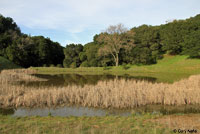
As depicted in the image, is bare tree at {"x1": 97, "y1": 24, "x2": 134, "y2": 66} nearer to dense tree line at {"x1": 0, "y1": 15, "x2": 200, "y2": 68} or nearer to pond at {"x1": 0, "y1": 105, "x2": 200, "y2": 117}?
dense tree line at {"x1": 0, "y1": 15, "x2": 200, "y2": 68}

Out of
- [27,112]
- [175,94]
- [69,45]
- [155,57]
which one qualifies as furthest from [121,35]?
[27,112]

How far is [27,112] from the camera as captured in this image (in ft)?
33.7

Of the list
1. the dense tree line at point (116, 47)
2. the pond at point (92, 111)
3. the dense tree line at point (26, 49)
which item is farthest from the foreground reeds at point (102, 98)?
the dense tree line at point (26, 49)

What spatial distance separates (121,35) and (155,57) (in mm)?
13040

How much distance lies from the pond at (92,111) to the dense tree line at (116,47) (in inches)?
1532

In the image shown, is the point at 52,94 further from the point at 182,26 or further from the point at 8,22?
the point at 8,22

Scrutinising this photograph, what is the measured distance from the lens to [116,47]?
5175 centimetres

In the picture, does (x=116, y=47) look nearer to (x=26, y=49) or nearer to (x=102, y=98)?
(x=26, y=49)

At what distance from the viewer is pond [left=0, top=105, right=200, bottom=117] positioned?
32.8 ft

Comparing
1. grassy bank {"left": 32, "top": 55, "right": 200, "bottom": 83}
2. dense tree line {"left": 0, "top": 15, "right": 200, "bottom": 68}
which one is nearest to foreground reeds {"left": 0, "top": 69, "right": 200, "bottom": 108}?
grassy bank {"left": 32, "top": 55, "right": 200, "bottom": 83}

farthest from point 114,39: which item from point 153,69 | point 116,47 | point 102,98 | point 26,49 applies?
point 102,98

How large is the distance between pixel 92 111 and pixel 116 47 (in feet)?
139

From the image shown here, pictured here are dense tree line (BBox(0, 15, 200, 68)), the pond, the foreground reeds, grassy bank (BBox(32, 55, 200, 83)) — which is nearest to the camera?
the pond

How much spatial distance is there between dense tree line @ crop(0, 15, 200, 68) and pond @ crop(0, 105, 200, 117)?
3890 centimetres
